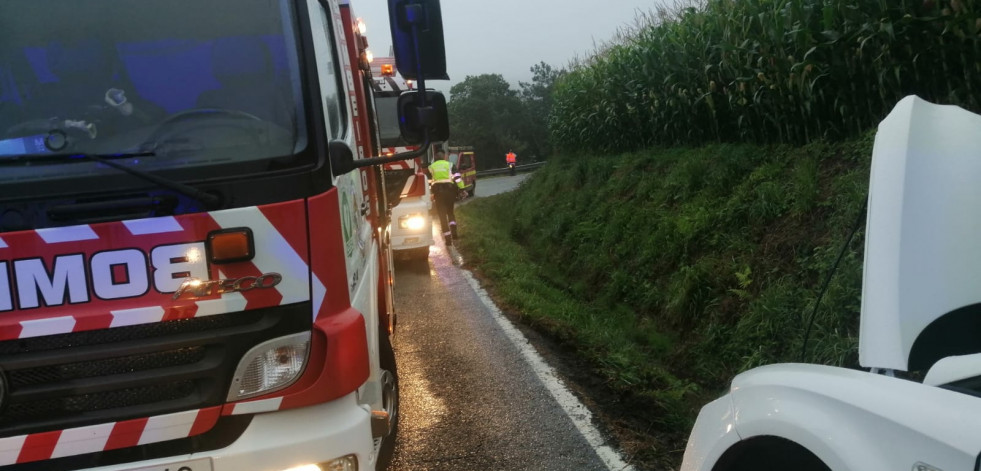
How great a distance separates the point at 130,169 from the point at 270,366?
2.65 feet

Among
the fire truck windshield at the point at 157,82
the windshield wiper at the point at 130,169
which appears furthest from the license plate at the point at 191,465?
the fire truck windshield at the point at 157,82

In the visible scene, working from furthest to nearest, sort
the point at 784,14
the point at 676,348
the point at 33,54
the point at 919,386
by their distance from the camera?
the point at 784,14
the point at 676,348
the point at 33,54
the point at 919,386

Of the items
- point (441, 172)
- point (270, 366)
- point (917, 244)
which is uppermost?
point (441, 172)

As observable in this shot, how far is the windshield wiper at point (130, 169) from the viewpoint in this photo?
2.28 m

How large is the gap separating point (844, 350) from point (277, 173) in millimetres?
3354

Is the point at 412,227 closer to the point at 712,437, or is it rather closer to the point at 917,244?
the point at 712,437

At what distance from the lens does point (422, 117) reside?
3.04m

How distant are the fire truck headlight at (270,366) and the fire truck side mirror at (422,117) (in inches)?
42.2

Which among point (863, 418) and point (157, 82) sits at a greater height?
point (157, 82)

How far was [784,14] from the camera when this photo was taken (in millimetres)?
6516

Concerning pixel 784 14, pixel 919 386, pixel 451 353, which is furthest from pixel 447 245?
pixel 919 386

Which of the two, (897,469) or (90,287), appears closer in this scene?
(897,469)

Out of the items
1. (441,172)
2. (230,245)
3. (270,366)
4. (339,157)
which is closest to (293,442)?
(270,366)

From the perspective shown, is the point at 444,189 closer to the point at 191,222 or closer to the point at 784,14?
the point at 784,14
